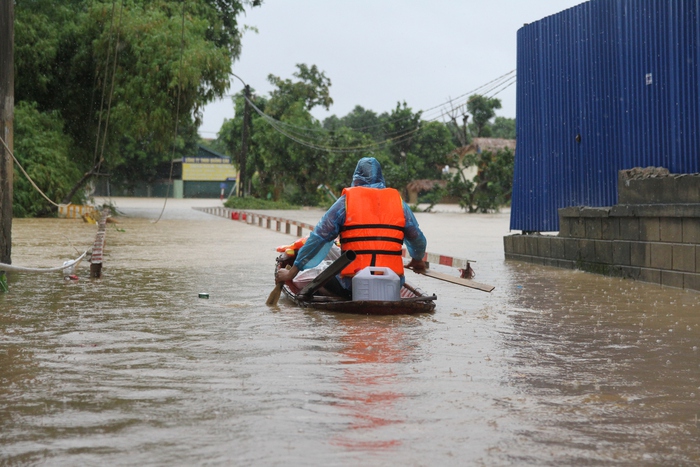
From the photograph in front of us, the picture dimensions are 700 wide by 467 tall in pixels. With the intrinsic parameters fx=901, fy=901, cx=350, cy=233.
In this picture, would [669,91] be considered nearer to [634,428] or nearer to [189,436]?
[634,428]

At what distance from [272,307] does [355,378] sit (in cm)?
383

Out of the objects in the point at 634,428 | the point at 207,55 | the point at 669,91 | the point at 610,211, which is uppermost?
the point at 207,55

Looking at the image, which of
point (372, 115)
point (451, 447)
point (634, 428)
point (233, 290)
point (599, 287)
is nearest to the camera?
point (451, 447)

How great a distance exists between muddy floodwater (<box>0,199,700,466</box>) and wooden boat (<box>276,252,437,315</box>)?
157 mm

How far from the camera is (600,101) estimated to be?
14133mm

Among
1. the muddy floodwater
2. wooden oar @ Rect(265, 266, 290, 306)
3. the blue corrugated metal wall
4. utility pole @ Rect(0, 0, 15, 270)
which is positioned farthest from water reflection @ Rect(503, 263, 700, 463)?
utility pole @ Rect(0, 0, 15, 270)

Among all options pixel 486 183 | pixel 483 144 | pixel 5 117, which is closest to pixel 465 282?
pixel 5 117

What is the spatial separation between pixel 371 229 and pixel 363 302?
767 millimetres

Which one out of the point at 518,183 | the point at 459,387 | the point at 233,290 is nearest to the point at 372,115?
the point at 518,183

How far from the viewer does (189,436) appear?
14.1ft

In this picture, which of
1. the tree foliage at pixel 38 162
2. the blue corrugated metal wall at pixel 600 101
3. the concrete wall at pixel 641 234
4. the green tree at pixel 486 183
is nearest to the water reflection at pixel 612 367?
the concrete wall at pixel 641 234

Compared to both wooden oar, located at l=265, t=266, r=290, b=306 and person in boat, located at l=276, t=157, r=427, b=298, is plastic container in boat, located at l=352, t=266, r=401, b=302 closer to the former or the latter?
person in boat, located at l=276, t=157, r=427, b=298

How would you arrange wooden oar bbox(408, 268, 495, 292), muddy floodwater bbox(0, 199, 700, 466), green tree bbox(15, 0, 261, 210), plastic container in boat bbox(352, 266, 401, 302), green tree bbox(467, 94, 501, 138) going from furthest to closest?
green tree bbox(467, 94, 501, 138), green tree bbox(15, 0, 261, 210), wooden oar bbox(408, 268, 495, 292), plastic container in boat bbox(352, 266, 401, 302), muddy floodwater bbox(0, 199, 700, 466)

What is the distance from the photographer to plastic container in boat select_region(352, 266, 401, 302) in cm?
866
